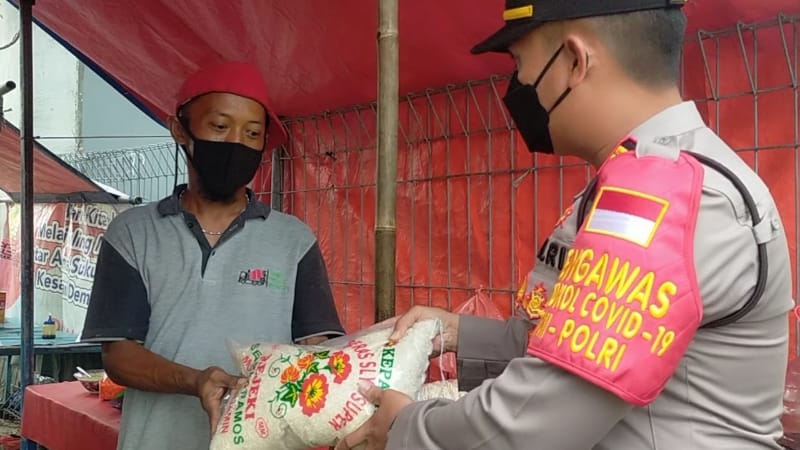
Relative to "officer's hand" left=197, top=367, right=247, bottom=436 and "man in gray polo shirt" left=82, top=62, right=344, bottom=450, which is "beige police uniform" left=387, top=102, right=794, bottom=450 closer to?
"officer's hand" left=197, top=367, right=247, bottom=436

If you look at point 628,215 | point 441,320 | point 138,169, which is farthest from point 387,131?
point 138,169

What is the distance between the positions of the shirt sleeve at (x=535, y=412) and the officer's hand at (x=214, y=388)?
644 mm

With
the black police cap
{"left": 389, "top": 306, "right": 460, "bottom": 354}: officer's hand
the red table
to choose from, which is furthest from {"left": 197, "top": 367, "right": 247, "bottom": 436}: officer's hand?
the red table

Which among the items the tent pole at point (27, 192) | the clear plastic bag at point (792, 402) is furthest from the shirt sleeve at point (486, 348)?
the tent pole at point (27, 192)

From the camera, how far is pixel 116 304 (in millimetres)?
1548

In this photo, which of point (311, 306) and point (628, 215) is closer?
point (628, 215)

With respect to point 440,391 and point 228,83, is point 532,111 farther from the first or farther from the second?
point 228,83

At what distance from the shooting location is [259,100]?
1.71m

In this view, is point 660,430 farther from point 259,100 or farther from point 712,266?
point 259,100

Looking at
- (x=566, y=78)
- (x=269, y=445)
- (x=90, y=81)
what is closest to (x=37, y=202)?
(x=90, y=81)

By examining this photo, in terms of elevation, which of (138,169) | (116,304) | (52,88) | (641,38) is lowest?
(116,304)

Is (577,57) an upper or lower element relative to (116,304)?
upper

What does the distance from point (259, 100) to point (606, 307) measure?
125cm

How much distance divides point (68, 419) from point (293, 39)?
195 cm
